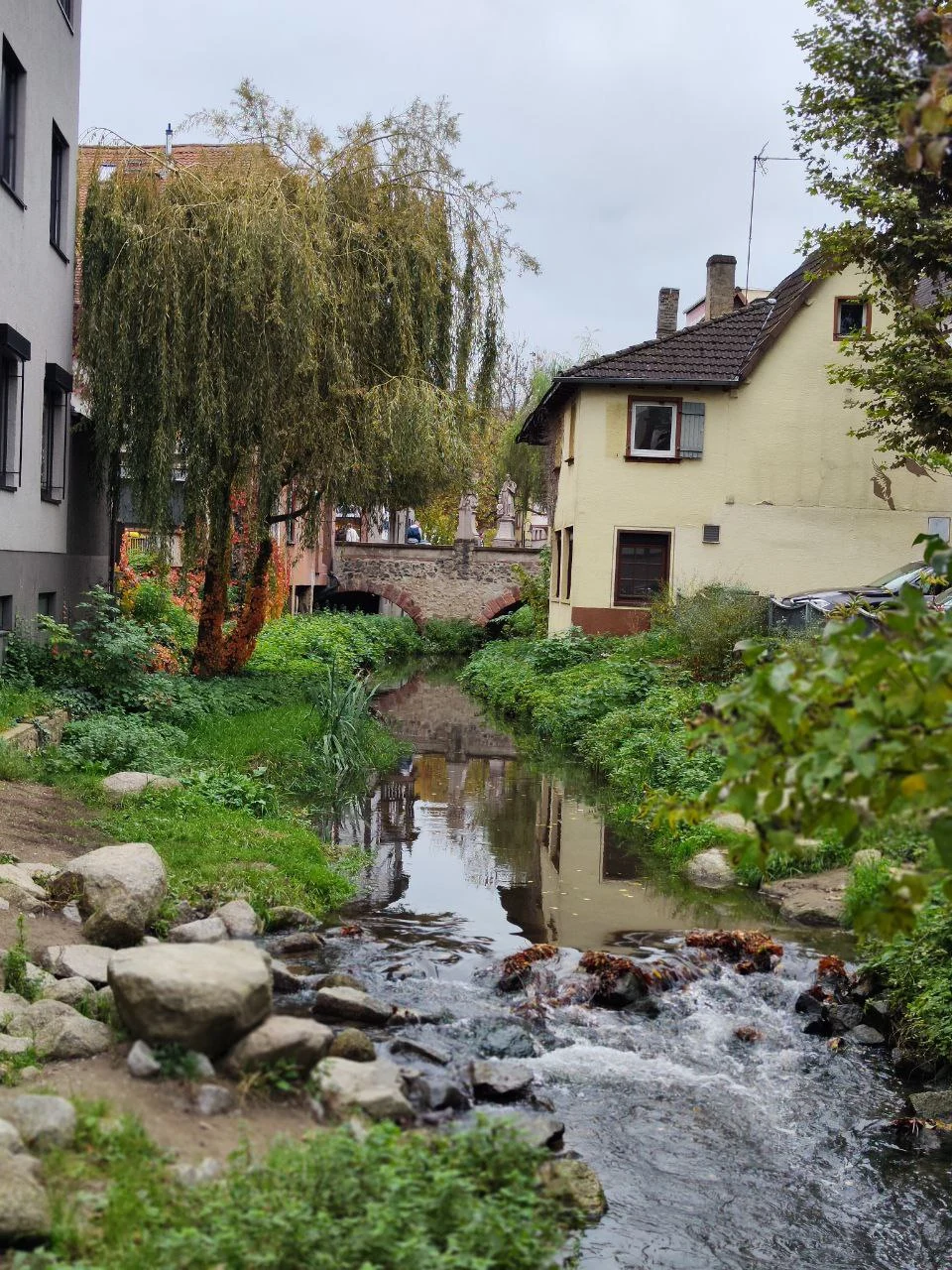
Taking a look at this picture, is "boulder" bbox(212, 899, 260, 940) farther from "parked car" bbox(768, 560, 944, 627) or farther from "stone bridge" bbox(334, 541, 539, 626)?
"stone bridge" bbox(334, 541, 539, 626)

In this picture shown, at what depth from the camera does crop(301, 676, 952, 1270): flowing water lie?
219 inches

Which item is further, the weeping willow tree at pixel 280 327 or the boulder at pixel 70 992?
the weeping willow tree at pixel 280 327

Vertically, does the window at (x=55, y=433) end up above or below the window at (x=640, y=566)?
above

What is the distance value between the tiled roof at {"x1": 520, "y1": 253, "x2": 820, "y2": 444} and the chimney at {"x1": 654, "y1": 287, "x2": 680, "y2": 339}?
6.00m


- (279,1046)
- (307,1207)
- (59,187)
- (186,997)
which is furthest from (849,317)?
(307,1207)

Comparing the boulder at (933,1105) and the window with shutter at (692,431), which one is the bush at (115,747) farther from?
the window with shutter at (692,431)

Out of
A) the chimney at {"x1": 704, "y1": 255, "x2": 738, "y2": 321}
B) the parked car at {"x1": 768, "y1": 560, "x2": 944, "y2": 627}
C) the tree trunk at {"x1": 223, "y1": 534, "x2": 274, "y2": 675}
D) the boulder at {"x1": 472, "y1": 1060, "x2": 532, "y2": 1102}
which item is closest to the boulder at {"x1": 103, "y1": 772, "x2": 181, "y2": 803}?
the boulder at {"x1": 472, "y1": 1060, "x2": 532, "y2": 1102}

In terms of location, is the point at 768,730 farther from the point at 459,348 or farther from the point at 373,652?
the point at 373,652

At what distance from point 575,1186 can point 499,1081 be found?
103 cm

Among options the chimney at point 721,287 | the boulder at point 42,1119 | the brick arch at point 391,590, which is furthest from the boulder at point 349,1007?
the brick arch at point 391,590

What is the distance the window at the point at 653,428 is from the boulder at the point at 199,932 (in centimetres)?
1912

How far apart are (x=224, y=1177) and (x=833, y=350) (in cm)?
2346

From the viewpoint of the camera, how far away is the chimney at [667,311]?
32969 millimetres

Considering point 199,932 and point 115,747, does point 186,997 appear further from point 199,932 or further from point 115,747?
point 115,747
